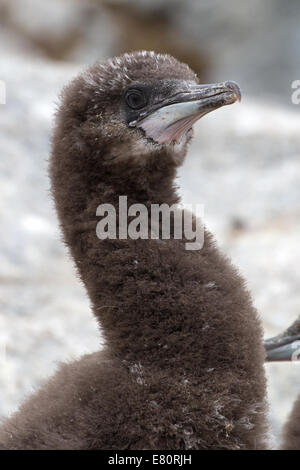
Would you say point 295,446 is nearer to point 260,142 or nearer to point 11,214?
point 11,214

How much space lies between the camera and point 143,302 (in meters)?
2.55

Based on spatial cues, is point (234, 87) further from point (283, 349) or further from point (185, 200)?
point (185, 200)

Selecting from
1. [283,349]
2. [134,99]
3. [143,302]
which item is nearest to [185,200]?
[283,349]

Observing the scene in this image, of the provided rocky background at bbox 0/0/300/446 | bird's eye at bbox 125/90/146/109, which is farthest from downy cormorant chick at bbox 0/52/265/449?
rocky background at bbox 0/0/300/446

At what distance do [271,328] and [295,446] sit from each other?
5.39 ft

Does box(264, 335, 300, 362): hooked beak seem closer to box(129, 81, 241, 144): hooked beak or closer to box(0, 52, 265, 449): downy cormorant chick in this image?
box(0, 52, 265, 449): downy cormorant chick

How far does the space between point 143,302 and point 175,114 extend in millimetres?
622

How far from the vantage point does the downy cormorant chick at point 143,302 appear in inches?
96.3

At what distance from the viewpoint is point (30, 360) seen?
405cm

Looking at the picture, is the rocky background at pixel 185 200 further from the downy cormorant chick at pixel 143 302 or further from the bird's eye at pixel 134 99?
the bird's eye at pixel 134 99

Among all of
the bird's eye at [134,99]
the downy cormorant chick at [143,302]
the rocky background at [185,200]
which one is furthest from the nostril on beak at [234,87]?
the rocky background at [185,200]

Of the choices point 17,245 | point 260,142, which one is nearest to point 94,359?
point 17,245
